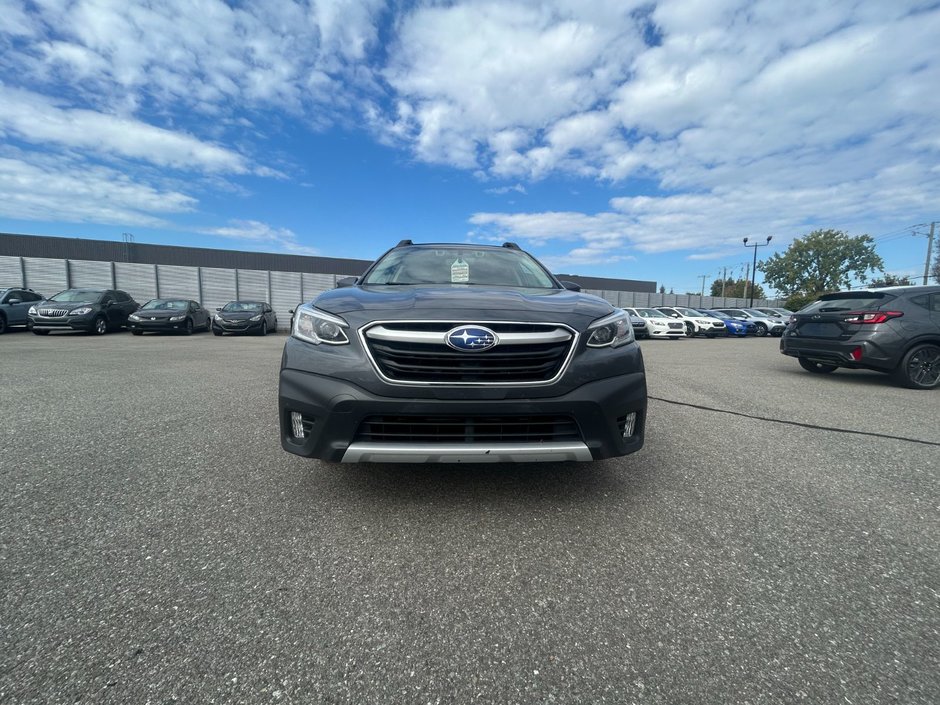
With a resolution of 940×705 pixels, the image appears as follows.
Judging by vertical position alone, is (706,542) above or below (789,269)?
below

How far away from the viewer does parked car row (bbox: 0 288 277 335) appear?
13758 mm

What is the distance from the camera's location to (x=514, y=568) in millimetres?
1819

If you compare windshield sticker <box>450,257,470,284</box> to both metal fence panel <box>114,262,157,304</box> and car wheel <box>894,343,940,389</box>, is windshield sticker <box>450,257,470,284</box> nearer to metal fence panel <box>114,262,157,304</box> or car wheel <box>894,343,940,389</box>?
car wheel <box>894,343,940,389</box>

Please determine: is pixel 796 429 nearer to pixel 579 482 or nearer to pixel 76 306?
pixel 579 482

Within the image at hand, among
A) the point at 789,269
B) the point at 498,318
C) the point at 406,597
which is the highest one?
the point at 789,269

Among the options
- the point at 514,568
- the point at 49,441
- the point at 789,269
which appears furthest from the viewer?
the point at 789,269

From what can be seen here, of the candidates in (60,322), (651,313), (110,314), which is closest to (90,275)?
(110,314)

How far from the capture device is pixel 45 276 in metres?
19.3

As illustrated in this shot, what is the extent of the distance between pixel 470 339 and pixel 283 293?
24.3m

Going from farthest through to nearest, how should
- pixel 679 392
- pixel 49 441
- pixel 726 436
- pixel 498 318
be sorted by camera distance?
pixel 679 392 < pixel 726 436 < pixel 49 441 < pixel 498 318

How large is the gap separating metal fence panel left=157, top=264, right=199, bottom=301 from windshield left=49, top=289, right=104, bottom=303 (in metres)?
6.67

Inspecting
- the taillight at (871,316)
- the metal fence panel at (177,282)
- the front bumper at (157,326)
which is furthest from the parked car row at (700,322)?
the metal fence panel at (177,282)

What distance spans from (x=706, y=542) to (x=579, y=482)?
75 centimetres

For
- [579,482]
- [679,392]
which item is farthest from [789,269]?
[579,482]
